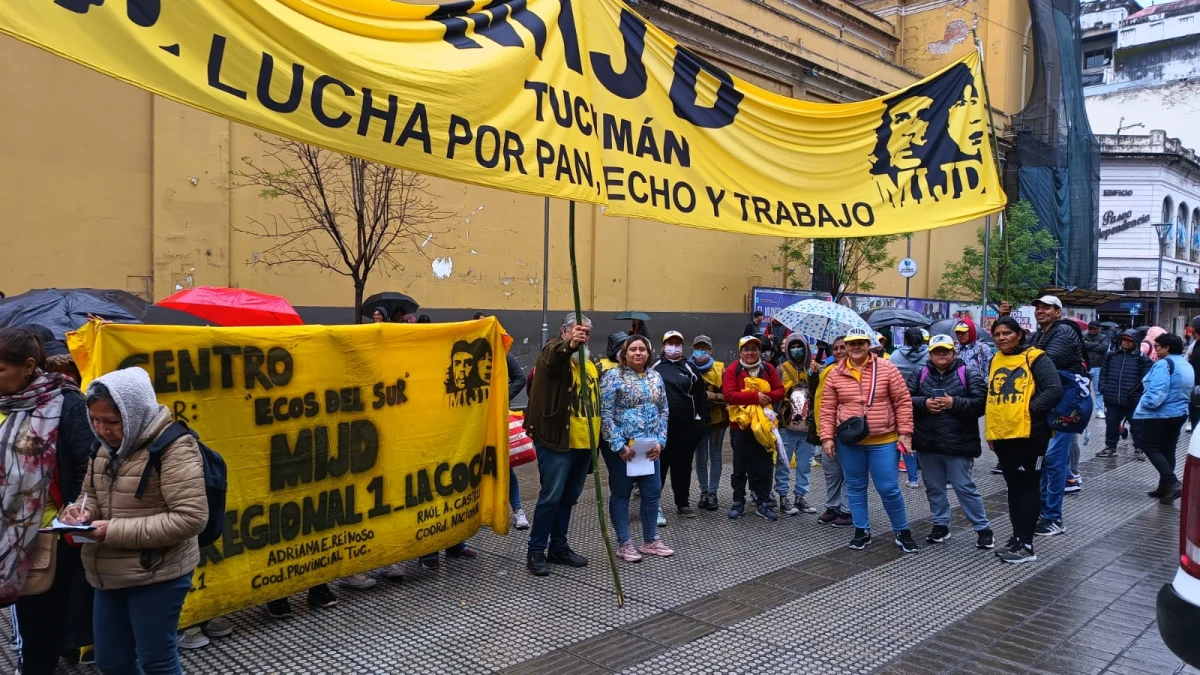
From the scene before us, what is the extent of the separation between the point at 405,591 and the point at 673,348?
341 cm

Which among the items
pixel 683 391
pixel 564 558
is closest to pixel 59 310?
pixel 564 558

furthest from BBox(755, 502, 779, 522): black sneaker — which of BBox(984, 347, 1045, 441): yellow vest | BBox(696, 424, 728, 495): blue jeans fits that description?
BBox(984, 347, 1045, 441): yellow vest

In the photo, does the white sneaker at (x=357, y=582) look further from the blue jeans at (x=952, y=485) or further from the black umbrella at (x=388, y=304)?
the black umbrella at (x=388, y=304)

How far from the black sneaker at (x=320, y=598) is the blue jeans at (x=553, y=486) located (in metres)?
1.43

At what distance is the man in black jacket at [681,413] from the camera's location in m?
7.42

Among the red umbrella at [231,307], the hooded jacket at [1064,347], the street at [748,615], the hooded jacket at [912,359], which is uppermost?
the red umbrella at [231,307]

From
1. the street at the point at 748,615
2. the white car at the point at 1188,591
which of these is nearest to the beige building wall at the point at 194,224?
the street at the point at 748,615

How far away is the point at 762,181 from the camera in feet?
16.3

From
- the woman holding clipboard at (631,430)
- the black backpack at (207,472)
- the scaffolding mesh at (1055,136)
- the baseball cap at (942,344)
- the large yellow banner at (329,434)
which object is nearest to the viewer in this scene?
the black backpack at (207,472)

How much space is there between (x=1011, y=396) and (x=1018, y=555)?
1.25 metres

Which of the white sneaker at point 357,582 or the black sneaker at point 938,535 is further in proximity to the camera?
the black sneaker at point 938,535

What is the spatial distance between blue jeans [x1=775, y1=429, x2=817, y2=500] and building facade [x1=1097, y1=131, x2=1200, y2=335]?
139 feet

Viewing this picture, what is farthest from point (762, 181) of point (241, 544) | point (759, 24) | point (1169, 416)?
point (759, 24)

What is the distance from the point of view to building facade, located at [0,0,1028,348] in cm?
1113
